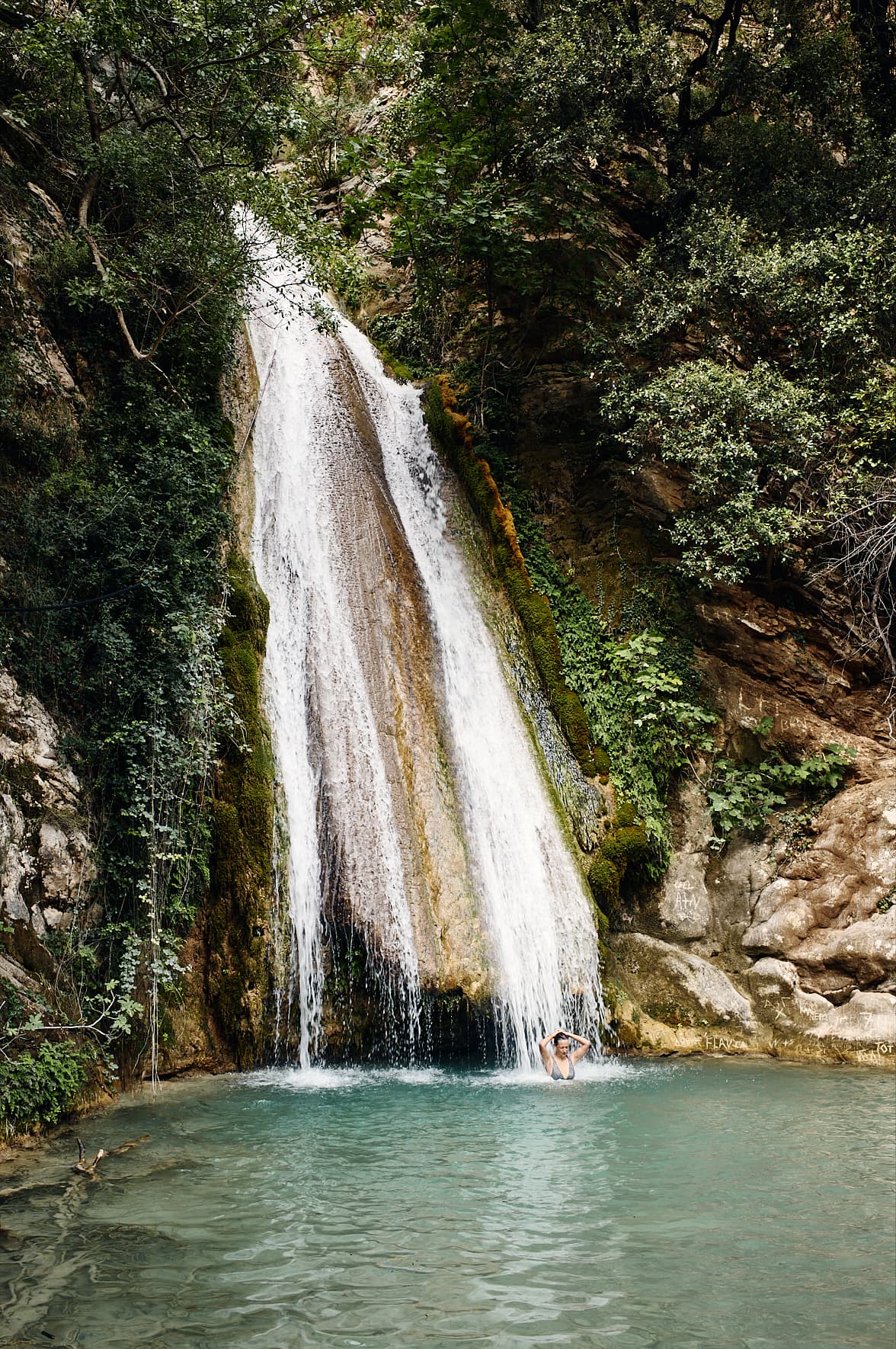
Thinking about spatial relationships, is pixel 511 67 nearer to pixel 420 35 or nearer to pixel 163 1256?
pixel 420 35

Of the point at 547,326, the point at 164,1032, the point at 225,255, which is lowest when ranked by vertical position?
the point at 164,1032

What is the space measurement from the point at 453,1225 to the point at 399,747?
5.51m

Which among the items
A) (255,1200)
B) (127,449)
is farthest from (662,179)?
A: (255,1200)

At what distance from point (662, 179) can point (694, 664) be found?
9168 mm

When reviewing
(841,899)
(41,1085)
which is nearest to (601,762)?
(841,899)

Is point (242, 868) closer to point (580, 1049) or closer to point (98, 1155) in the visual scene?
point (98, 1155)

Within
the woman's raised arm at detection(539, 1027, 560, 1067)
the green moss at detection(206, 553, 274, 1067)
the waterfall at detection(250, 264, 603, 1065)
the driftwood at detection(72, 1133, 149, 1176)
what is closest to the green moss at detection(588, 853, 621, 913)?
the waterfall at detection(250, 264, 603, 1065)

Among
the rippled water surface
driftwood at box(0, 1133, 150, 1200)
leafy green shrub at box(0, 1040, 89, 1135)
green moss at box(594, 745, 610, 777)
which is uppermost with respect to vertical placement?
green moss at box(594, 745, 610, 777)

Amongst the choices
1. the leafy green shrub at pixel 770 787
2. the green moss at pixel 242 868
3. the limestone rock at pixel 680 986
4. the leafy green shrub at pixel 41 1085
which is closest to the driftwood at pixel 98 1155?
the leafy green shrub at pixel 41 1085

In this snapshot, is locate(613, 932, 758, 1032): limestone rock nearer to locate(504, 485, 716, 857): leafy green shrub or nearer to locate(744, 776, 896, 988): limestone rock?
locate(744, 776, 896, 988): limestone rock

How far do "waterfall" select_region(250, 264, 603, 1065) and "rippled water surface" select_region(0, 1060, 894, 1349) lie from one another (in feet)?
4.69

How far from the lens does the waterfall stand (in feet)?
27.6

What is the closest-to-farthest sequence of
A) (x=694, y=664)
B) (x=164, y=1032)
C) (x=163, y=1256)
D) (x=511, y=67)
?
(x=163, y=1256), (x=164, y=1032), (x=694, y=664), (x=511, y=67)

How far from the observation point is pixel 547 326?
48.7 feet
